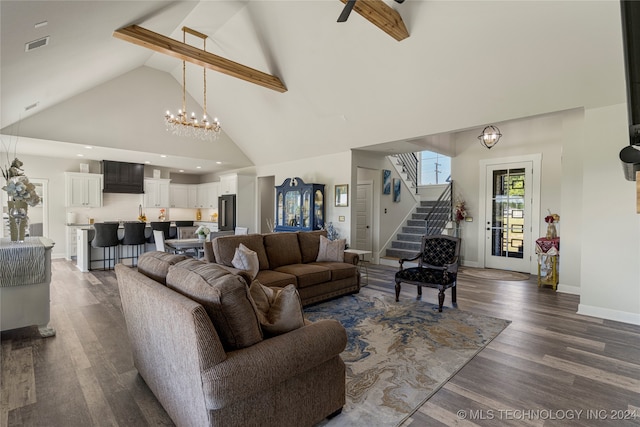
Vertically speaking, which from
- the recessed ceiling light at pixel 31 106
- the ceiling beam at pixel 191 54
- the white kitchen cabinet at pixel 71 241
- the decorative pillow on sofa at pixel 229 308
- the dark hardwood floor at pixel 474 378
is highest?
the ceiling beam at pixel 191 54

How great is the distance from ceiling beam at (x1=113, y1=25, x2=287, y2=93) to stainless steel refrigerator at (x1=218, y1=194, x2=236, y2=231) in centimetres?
421

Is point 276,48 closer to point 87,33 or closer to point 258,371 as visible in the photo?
point 87,33

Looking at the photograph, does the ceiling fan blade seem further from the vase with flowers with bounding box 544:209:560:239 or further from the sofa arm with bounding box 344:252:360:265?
the vase with flowers with bounding box 544:209:560:239

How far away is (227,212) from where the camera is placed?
9328 millimetres

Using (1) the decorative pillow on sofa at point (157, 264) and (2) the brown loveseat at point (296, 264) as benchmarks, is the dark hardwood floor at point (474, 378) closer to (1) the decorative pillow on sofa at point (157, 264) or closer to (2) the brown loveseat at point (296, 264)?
(1) the decorative pillow on sofa at point (157, 264)

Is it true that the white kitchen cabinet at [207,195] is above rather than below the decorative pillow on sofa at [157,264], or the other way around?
above

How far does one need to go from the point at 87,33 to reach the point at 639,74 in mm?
4830

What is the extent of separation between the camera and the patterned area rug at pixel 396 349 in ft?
6.83

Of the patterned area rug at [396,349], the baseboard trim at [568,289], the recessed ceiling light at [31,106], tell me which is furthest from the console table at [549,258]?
the recessed ceiling light at [31,106]

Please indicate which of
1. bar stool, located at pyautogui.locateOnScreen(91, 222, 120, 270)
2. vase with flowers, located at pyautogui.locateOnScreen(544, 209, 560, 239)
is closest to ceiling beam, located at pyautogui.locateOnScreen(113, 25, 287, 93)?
bar stool, located at pyautogui.locateOnScreen(91, 222, 120, 270)

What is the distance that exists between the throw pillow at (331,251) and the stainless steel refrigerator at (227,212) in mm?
4967

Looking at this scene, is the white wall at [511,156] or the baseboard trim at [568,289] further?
the white wall at [511,156]

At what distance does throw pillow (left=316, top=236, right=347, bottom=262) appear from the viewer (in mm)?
4812

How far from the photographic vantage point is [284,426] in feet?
5.45
